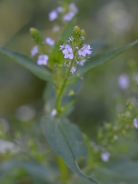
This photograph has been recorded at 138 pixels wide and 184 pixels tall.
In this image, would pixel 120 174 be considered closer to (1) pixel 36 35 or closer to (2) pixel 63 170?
(2) pixel 63 170

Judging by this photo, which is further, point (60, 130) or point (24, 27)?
point (24, 27)

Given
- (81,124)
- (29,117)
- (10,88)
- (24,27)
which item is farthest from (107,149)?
(24,27)

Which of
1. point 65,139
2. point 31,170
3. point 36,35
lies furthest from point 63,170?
point 36,35

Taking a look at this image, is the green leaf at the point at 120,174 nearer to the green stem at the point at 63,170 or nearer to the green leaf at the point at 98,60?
the green stem at the point at 63,170

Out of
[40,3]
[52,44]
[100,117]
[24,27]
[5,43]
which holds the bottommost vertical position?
[52,44]

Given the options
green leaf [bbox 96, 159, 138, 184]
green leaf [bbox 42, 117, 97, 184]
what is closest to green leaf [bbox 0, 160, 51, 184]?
green leaf [bbox 96, 159, 138, 184]

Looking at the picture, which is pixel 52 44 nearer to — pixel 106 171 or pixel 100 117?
pixel 106 171

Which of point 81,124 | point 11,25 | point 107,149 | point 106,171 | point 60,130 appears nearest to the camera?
point 60,130
